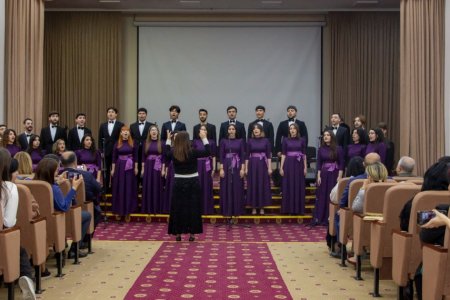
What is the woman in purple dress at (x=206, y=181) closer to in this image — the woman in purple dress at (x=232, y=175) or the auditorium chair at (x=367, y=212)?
the woman in purple dress at (x=232, y=175)

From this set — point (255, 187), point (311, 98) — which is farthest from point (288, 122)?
point (311, 98)

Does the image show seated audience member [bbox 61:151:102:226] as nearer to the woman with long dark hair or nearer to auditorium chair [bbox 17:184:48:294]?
the woman with long dark hair

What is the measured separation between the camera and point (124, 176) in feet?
36.8

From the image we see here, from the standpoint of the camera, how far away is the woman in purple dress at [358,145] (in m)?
10.8

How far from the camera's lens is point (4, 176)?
5039 mm

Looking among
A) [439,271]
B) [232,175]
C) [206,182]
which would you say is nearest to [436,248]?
[439,271]

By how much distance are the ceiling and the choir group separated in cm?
307

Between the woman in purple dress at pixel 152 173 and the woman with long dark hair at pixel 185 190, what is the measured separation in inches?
93.0

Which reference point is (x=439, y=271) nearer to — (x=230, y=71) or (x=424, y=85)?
(x=424, y=85)

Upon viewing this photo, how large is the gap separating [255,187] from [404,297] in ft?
19.2

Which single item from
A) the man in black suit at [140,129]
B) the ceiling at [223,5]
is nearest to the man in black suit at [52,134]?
the man in black suit at [140,129]

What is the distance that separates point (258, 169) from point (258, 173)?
7cm

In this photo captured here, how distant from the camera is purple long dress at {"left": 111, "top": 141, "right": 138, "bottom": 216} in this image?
1116 centimetres

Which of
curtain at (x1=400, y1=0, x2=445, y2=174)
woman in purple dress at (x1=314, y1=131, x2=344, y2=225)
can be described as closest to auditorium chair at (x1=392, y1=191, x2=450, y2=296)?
woman in purple dress at (x1=314, y1=131, x2=344, y2=225)
